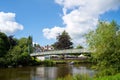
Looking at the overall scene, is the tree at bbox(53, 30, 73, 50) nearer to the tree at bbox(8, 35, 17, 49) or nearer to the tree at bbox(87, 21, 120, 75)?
the tree at bbox(8, 35, 17, 49)

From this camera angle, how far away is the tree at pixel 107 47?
34156 mm

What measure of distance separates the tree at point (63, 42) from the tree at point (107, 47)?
10960 cm

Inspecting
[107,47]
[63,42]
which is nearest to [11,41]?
[63,42]

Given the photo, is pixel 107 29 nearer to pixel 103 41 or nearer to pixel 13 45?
pixel 103 41

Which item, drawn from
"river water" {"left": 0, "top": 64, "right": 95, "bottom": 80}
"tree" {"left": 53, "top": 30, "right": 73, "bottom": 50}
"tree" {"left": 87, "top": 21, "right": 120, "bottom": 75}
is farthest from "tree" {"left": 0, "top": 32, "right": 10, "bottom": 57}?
"tree" {"left": 87, "top": 21, "right": 120, "bottom": 75}

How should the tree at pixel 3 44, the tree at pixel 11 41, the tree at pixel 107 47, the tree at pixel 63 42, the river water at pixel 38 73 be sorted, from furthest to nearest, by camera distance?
1. the tree at pixel 63 42
2. the tree at pixel 11 41
3. the tree at pixel 3 44
4. the river water at pixel 38 73
5. the tree at pixel 107 47

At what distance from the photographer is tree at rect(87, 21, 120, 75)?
34.2m

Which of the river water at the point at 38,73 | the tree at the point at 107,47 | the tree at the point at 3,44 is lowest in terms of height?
the river water at the point at 38,73

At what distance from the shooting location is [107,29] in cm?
3491

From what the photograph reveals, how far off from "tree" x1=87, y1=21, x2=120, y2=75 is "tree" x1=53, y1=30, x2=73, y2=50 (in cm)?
10960

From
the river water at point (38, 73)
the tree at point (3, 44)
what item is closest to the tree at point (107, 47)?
the river water at point (38, 73)

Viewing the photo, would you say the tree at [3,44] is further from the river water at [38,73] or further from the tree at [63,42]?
the tree at [63,42]

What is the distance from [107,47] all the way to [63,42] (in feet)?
370

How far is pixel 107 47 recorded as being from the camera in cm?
3419
